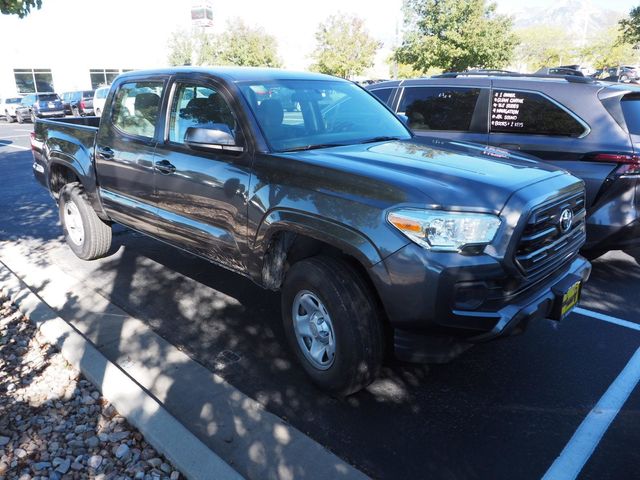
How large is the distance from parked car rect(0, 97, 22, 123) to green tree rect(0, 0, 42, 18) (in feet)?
97.7

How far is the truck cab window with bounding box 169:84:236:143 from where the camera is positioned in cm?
353

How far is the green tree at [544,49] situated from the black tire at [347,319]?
77.4 meters

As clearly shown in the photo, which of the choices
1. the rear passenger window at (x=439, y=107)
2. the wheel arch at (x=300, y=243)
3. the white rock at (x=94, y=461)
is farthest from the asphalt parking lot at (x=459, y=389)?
the rear passenger window at (x=439, y=107)

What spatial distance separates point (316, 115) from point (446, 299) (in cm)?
187

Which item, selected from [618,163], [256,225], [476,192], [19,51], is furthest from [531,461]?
[19,51]

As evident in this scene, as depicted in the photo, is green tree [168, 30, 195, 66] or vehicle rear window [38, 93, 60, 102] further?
green tree [168, 30, 195, 66]

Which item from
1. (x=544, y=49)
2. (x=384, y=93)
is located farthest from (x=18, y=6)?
(x=544, y=49)

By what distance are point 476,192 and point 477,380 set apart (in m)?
1.33

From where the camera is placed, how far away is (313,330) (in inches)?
121

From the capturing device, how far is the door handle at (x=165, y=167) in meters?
3.74

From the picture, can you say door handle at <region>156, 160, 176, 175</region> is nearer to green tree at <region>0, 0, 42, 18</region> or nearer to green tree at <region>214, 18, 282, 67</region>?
green tree at <region>0, 0, 42, 18</region>

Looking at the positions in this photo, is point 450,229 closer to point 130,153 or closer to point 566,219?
point 566,219

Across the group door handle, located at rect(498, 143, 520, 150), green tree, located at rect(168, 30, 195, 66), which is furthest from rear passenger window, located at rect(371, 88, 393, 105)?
green tree, located at rect(168, 30, 195, 66)

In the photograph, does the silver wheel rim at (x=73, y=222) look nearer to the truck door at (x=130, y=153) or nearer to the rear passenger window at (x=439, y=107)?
the truck door at (x=130, y=153)
